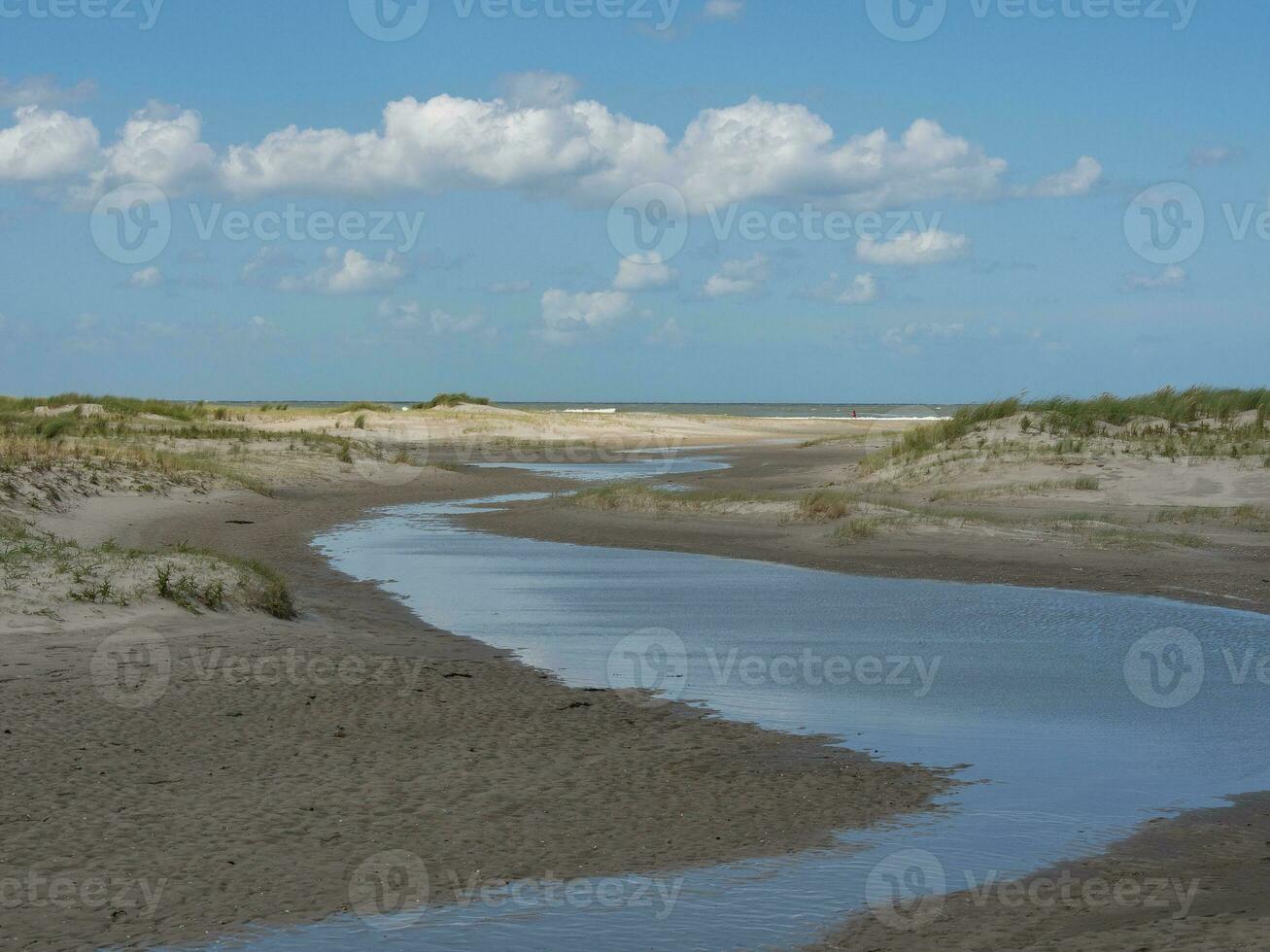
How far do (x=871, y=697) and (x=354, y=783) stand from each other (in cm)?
447

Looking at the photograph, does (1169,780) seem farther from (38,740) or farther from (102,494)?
(102,494)

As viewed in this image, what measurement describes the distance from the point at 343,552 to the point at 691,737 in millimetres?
12890

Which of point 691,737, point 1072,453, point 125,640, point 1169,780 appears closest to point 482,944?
point 691,737

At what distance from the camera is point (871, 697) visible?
10.3 metres

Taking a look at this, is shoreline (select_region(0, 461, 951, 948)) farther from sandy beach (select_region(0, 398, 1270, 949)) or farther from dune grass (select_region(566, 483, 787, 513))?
dune grass (select_region(566, 483, 787, 513))

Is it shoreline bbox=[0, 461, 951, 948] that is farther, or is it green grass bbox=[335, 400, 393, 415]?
green grass bbox=[335, 400, 393, 415]

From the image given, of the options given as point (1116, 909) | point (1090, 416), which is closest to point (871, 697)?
point (1116, 909)

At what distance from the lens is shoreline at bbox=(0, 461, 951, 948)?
20.0 feet

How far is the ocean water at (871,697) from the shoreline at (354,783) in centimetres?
34

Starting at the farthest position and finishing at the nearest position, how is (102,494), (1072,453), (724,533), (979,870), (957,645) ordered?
(1072,453), (102,494), (724,533), (957,645), (979,870)

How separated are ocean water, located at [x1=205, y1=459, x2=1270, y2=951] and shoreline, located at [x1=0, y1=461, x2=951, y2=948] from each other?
1.12 feet

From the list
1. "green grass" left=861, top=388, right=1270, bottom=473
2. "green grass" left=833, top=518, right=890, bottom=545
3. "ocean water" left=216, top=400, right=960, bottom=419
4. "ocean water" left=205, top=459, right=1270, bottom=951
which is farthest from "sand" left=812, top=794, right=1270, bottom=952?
"ocean water" left=216, top=400, right=960, bottom=419

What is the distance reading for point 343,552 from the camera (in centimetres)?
2067

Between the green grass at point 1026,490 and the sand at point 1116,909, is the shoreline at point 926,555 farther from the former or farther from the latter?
the sand at point 1116,909
